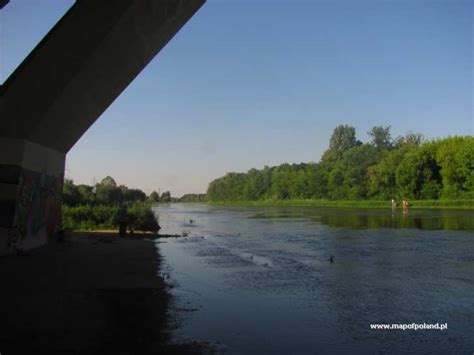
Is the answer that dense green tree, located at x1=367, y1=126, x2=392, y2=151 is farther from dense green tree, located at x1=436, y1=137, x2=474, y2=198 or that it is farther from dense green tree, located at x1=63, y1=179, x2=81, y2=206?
dense green tree, located at x1=63, y1=179, x2=81, y2=206

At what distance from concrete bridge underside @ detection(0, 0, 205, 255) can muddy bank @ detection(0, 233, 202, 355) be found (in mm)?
2166

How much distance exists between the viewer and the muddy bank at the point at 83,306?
660cm

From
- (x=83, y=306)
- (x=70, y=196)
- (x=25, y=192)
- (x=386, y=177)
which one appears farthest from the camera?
(x=386, y=177)

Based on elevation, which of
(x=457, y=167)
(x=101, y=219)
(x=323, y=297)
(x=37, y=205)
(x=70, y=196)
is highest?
(x=457, y=167)

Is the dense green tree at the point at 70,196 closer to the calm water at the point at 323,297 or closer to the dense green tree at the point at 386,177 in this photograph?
the calm water at the point at 323,297

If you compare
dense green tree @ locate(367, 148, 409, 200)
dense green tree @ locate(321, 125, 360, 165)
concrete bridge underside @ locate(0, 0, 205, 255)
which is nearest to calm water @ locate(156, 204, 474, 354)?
concrete bridge underside @ locate(0, 0, 205, 255)

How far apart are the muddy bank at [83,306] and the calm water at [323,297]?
53 cm

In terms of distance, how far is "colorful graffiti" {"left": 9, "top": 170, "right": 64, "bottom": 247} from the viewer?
15.1 m

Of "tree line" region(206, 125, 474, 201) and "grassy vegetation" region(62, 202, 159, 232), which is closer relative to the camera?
"grassy vegetation" region(62, 202, 159, 232)

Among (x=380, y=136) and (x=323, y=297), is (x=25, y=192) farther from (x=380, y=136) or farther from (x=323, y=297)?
(x=380, y=136)

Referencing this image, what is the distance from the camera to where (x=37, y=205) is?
673 inches

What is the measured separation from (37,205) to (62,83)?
5703 millimetres

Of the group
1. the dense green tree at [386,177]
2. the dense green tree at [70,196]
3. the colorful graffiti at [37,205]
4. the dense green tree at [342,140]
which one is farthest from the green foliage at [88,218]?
the dense green tree at [342,140]

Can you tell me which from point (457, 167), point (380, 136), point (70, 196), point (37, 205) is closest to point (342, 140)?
point (380, 136)
